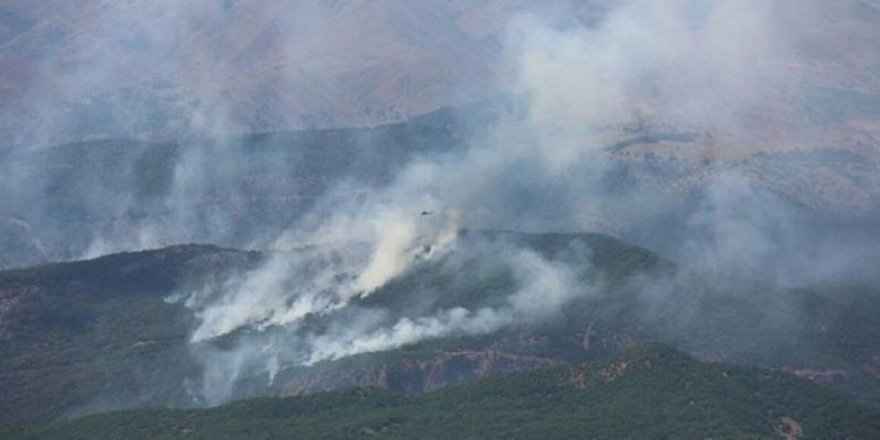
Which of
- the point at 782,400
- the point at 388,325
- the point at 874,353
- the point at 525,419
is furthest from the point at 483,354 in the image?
the point at 874,353

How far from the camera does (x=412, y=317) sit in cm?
13712

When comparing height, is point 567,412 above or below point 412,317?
below

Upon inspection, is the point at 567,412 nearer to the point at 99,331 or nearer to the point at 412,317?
the point at 412,317

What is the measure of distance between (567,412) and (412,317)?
3597cm

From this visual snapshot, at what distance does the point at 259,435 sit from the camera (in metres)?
102

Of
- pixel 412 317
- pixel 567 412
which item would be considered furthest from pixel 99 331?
pixel 567 412

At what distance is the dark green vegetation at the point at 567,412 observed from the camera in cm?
9931

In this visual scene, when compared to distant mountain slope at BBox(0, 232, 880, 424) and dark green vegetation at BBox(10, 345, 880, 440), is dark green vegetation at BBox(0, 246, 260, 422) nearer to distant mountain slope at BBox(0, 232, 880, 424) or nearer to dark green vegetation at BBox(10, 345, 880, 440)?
distant mountain slope at BBox(0, 232, 880, 424)

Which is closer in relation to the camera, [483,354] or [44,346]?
[483,354]

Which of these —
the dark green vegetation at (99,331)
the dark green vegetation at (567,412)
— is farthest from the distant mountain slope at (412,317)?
the dark green vegetation at (567,412)

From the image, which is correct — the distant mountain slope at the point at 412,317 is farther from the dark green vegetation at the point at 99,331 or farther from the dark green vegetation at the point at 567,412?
the dark green vegetation at the point at 567,412

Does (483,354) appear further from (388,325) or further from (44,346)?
(44,346)

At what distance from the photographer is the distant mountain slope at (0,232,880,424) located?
125188 mm

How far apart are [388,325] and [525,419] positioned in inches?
1397
